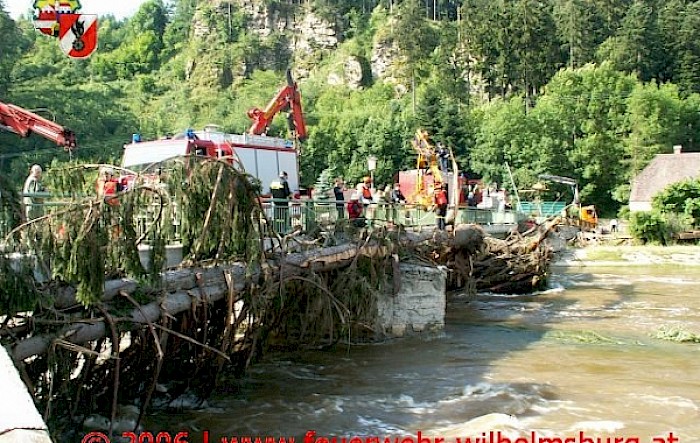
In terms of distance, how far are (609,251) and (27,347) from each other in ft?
133

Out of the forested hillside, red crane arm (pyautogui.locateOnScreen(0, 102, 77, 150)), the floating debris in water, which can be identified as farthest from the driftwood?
the forested hillside

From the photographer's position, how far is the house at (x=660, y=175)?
194ft

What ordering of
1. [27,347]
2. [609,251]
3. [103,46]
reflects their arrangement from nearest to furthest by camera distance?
[27,347]
[609,251]
[103,46]

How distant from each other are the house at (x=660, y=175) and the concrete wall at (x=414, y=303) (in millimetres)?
46897

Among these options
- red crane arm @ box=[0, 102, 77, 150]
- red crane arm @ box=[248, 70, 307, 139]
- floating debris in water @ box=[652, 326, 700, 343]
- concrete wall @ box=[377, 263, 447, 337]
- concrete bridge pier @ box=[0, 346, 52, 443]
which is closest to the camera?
concrete bridge pier @ box=[0, 346, 52, 443]

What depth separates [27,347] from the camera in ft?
21.5

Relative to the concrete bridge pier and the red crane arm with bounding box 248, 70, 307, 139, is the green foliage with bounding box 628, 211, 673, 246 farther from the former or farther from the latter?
the concrete bridge pier

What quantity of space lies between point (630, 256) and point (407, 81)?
63.1m

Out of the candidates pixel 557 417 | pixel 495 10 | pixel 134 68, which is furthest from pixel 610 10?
pixel 557 417

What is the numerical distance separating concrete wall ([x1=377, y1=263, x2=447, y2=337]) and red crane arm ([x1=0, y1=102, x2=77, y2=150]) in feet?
28.1

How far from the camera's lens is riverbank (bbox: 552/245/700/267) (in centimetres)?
3900

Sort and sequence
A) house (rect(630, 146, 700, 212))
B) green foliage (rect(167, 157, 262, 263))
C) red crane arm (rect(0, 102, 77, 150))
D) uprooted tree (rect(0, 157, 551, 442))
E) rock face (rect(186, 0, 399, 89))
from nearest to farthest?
uprooted tree (rect(0, 157, 551, 442)) → green foliage (rect(167, 157, 262, 263)) → red crane arm (rect(0, 102, 77, 150)) → house (rect(630, 146, 700, 212)) → rock face (rect(186, 0, 399, 89))

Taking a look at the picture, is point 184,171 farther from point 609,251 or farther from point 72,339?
point 609,251

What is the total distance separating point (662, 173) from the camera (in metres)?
60.3
